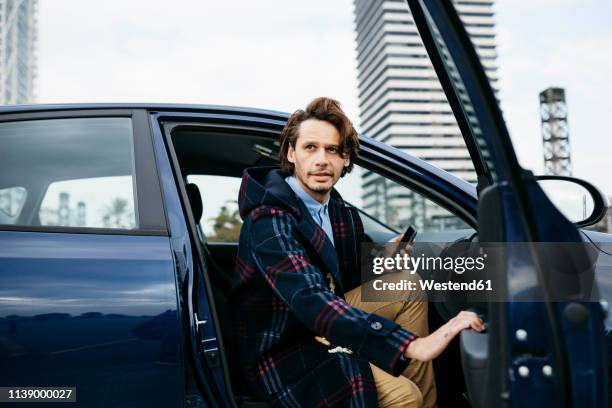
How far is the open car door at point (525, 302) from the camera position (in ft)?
3.24

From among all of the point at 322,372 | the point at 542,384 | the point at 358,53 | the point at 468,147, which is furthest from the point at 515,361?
the point at 358,53

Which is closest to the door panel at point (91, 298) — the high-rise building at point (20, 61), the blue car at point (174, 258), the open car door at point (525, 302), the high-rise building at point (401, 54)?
the blue car at point (174, 258)

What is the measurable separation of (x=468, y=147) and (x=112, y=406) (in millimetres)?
1229

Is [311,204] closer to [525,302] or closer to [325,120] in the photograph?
[325,120]

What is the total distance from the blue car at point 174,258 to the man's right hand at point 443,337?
0.04m

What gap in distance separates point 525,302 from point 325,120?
0.94 meters

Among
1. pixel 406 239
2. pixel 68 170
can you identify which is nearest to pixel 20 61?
pixel 68 170

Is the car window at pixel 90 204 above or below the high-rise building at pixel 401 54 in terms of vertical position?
below

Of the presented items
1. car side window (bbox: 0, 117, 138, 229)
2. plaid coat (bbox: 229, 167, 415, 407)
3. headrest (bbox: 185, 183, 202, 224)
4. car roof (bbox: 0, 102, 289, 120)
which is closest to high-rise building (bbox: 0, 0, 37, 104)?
headrest (bbox: 185, 183, 202, 224)

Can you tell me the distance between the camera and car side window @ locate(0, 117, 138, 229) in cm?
158

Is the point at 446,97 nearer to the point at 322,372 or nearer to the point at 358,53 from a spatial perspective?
the point at 358,53

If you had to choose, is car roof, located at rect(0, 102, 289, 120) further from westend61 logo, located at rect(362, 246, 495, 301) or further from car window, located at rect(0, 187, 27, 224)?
westend61 logo, located at rect(362, 246, 495, 301)

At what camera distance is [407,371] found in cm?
178

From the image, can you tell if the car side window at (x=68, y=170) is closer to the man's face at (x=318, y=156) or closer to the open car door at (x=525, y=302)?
the man's face at (x=318, y=156)
